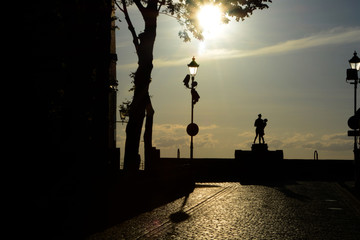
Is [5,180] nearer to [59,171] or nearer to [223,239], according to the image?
[59,171]

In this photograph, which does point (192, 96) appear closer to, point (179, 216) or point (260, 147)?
point (260, 147)

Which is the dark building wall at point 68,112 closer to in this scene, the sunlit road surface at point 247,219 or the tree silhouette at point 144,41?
the sunlit road surface at point 247,219

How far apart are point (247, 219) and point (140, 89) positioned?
406 inches

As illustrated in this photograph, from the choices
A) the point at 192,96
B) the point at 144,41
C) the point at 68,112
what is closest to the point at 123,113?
the point at 192,96

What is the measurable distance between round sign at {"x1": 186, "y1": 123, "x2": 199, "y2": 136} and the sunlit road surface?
8217mm

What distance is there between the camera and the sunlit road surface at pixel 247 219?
1180cm

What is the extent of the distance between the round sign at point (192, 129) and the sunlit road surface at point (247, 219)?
8217mm

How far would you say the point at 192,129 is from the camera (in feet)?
97.6

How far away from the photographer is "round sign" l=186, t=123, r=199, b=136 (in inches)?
1167

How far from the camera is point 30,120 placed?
44.7 ft

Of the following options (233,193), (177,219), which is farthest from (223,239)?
(233,193)

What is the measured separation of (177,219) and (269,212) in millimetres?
2951

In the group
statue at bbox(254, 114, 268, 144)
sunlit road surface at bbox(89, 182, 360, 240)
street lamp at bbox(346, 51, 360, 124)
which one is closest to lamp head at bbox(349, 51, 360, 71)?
street lamp at bbox(346, 51, 360, 124)

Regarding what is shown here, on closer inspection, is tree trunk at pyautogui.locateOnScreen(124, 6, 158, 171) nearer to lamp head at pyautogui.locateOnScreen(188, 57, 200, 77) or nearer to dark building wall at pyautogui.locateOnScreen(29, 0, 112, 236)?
lamp head at pyautogui.locateOnScreen(188, 57, 200, 77)
